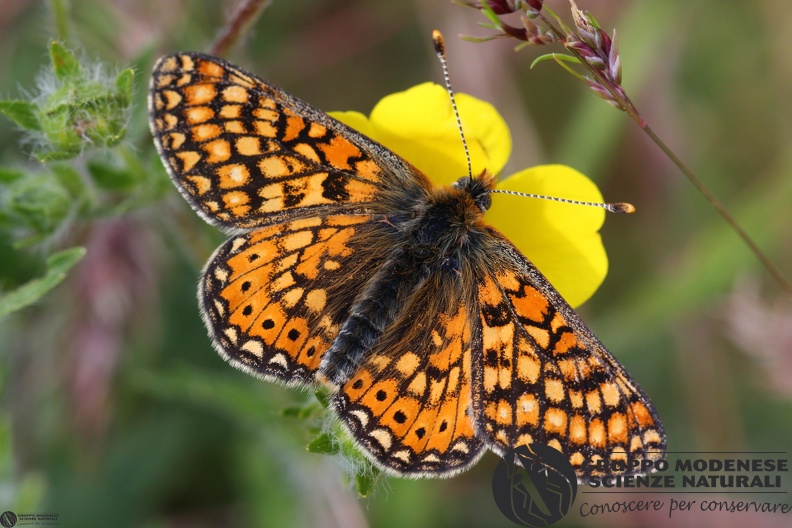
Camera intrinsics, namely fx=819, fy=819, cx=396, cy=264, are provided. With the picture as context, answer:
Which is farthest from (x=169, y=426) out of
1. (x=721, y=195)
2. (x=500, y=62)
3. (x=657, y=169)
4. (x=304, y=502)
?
(x=721, y=195)

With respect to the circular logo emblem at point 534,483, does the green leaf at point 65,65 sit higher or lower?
higher

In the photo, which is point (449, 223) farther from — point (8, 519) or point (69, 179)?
point (8, 519)

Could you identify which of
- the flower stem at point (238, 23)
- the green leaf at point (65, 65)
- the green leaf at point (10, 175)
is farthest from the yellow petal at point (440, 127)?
the green leaf at point (10, 175)

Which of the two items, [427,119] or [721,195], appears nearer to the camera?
[427,119]

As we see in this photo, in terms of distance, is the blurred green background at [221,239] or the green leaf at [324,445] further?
the blurred green background at [221,239]

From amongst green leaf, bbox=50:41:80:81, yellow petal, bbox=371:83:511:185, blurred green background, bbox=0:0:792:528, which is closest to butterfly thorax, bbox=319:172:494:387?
yellow petal, bbox=371:83:511:185

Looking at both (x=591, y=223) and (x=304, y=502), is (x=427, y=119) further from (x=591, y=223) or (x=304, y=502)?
(x=304, y=502)

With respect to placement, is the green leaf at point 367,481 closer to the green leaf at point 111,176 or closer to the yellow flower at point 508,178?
the yellow flower at point 508,178

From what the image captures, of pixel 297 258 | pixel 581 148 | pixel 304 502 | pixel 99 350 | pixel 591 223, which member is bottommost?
pixel 304 502
